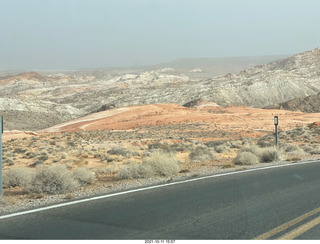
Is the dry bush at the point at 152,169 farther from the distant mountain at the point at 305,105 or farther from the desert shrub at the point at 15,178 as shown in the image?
the distant mountain at the point at 305,105

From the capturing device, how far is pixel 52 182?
32.6 ft

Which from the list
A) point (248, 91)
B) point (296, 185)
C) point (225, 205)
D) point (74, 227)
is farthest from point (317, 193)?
point (248, 91)

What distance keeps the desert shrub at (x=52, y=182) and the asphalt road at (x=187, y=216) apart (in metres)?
2.22

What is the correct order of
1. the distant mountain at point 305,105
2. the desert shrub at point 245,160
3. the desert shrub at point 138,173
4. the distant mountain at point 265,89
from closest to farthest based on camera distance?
the desert shrub at point 138,173
the desert shrub at point 245,160
the distant mountain at point 305,105
the distant mountain at point 265,89

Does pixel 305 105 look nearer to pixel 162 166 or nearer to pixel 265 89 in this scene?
pixel 265 89

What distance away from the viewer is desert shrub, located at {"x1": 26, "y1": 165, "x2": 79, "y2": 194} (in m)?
9.87

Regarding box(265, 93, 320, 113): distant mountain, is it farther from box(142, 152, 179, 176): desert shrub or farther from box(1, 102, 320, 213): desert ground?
box(142, 152, 179, 176): desert shrub

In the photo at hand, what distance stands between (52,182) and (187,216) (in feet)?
15.1

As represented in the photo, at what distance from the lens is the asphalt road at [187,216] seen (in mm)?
5648

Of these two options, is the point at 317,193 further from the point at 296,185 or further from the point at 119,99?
the point at 119,99

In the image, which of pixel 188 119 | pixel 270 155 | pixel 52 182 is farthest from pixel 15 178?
pixel 188 119

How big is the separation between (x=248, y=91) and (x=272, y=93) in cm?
581

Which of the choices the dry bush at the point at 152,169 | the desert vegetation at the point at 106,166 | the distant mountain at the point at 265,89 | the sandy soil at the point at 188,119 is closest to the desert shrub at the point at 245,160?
the desert vegetation at the point at 106,166

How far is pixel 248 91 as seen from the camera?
95.8 meters
